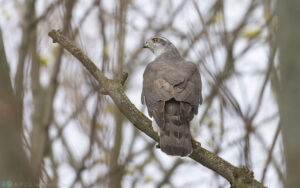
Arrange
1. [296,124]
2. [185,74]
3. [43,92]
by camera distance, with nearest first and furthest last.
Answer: [296,124] → [185,74] → [43,92]

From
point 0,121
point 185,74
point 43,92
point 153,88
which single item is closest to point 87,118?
point 153,88

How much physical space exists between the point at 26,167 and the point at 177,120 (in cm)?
309

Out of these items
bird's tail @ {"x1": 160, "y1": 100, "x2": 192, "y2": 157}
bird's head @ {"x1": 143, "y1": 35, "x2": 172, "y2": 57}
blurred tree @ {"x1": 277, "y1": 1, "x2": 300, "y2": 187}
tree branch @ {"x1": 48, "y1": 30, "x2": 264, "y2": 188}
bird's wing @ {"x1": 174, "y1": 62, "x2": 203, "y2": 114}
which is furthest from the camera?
bird's head @ {"x1": 143, "y1": 35, "x2": 172, "y2": 57}

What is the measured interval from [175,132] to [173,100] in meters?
0.46

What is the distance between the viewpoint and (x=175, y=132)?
15.2ft

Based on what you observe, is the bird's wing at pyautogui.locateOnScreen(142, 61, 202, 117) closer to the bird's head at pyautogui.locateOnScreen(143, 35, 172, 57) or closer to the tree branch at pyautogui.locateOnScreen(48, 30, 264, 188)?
the tree branch at pyautogui.locateOnScreen(48, 30, 264, 188)

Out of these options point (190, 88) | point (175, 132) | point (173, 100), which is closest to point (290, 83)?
point (175, 132)

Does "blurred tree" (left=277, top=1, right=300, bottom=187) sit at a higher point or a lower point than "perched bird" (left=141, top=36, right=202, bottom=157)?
lower

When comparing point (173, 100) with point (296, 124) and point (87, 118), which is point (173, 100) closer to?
point (87, 118)

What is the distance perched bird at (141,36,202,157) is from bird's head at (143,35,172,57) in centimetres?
129

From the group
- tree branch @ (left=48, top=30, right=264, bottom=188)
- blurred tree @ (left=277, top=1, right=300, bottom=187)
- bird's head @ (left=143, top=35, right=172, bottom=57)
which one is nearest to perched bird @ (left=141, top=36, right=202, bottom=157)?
tree branch @ (left=48, top=30, right=264, bottom=188)

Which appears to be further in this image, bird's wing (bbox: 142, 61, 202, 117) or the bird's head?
the bird's head

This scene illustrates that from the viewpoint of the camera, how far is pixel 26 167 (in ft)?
5.73

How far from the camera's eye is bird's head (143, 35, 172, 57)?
7.29 metres
